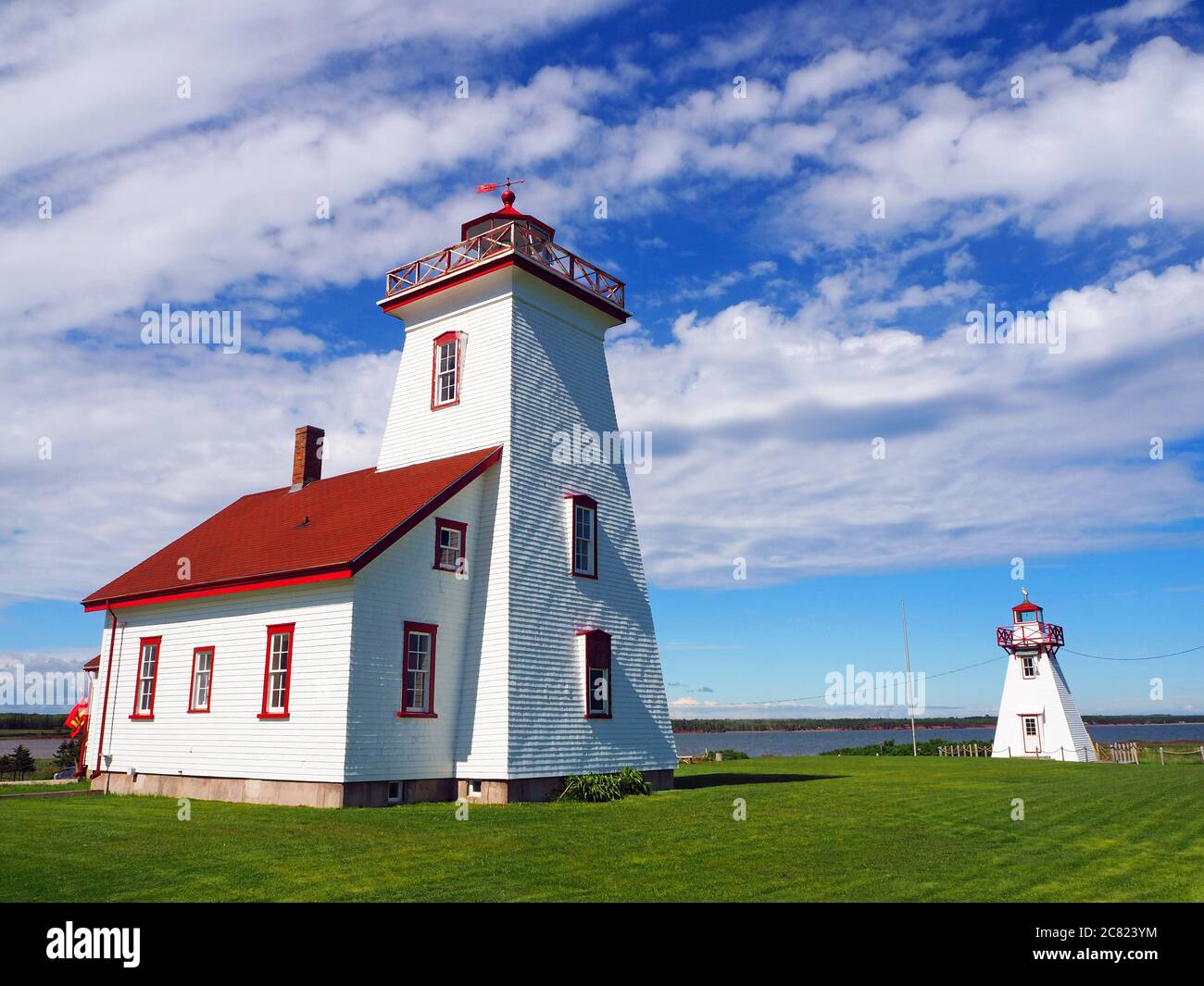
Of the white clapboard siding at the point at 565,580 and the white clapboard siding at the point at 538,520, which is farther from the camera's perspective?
the white clapboard siding at the point at 565,580

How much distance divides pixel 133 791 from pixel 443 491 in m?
11.8

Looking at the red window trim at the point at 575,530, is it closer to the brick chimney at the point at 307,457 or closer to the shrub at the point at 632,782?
the shrub at the point at 632,782

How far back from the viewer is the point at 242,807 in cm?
1950

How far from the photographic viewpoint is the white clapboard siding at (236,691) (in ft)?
64.5

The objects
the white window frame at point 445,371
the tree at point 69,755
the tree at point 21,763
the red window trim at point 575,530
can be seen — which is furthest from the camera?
the tree at point 69,755

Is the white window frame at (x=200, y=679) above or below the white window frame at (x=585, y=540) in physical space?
below

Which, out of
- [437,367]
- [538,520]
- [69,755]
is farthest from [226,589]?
[69,755]

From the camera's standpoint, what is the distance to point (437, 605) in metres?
21.5

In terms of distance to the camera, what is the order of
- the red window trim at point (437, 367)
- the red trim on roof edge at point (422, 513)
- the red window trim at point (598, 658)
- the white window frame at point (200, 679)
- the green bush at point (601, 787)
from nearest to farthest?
the red trim on roof edge at point (422, 513), the green bush at point (601, 787), the white window frame at point (200, 679), the red window trim at point (598, 658), the red window trim at point (437, 367)

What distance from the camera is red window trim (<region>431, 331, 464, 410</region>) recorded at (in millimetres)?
24641

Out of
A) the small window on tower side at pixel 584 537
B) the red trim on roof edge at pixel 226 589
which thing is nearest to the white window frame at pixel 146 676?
the red trim on roof edge at pixel 226 589

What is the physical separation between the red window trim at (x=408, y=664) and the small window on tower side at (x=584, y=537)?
4200 mm

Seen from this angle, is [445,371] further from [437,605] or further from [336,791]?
[336,791]
